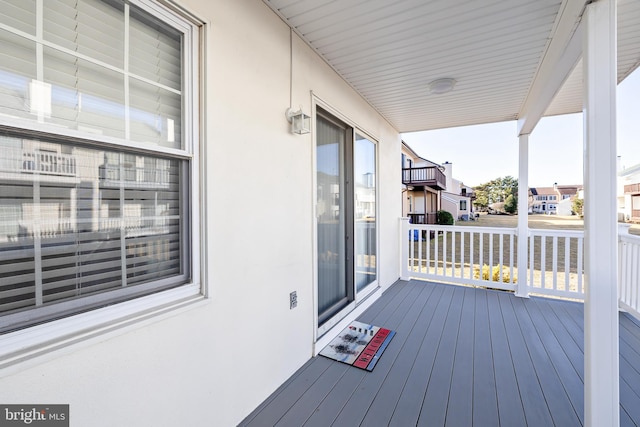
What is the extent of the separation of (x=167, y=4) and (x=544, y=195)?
46965 mm

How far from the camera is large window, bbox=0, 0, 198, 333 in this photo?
94 cm

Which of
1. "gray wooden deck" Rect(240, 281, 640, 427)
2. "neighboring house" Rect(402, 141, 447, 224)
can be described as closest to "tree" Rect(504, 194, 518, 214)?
"neighboring house" Rect(402, 141, 447, 224)

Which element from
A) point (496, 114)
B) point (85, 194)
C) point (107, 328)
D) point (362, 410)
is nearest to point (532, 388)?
point (362, 410)

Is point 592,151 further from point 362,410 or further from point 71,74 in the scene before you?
point 71,74

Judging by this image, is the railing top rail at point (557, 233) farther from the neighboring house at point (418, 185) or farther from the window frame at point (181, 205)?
the neighboring house at point (418, 185)

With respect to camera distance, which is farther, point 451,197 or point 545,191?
point 545,191

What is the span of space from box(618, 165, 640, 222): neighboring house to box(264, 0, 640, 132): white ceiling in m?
0.99

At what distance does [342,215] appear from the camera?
127 inches

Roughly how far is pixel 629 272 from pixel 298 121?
4.21 m

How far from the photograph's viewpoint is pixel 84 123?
42.5 inches

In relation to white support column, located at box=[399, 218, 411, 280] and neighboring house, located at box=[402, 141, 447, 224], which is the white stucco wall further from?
neighboring house, located at box=[402, 141, 447, 224]

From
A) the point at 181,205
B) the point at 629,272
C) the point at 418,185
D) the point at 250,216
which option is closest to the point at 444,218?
the point at 418,185

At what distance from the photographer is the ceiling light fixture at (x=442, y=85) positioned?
301 centimetres
